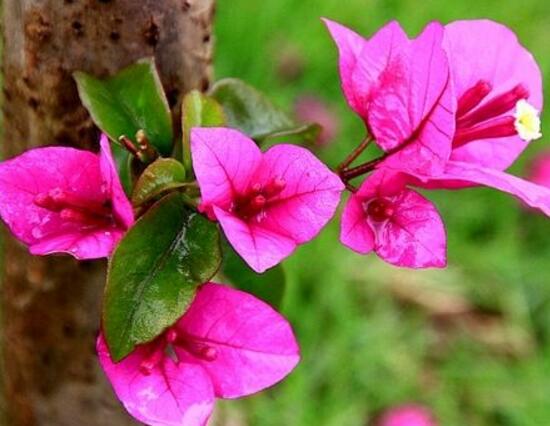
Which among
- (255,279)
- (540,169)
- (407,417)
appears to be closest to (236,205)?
(255,279)

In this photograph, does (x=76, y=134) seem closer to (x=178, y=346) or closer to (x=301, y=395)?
(x=178, y=346)

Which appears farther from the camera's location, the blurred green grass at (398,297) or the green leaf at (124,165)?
the blurred green grass at (398,297)

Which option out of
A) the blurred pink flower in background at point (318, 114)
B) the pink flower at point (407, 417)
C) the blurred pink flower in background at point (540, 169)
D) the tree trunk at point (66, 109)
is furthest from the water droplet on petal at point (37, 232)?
the blurred pink flower in background at point (540, 169)

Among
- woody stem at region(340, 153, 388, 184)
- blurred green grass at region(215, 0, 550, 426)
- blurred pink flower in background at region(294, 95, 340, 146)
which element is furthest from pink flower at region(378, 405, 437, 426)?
woody stem at region(340, 153, 388, 184)

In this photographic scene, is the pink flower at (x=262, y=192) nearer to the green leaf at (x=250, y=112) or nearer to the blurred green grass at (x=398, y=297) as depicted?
the green leaf at (x=250, y=112)

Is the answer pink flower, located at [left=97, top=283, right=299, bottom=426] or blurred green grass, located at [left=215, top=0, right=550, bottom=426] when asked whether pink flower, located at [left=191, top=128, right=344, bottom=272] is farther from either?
blurred green grass, located at [left=215, top=0, right=550, bottom=426]
